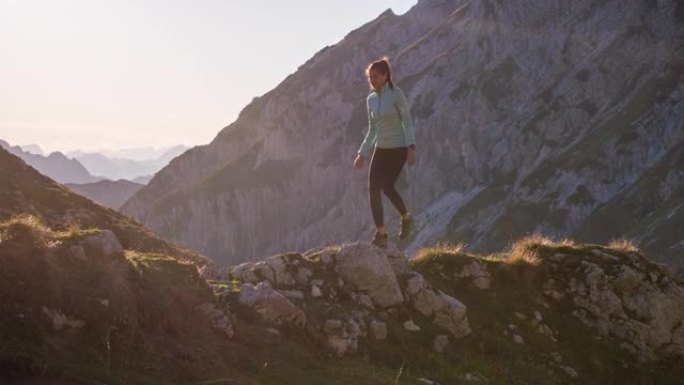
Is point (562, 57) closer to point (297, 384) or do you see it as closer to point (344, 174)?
point (344, 174)

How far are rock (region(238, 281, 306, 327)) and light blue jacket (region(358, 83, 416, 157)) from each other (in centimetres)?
415

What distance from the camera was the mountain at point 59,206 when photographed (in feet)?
71.2

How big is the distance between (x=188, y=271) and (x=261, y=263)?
249 cm

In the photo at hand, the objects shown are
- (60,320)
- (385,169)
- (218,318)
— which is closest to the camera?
(60,320)

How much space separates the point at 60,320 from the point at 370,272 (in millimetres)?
6118

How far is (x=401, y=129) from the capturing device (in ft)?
42.3

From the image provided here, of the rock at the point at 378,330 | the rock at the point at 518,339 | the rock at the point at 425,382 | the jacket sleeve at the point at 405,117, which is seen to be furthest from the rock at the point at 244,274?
the rock at the point at 518,339

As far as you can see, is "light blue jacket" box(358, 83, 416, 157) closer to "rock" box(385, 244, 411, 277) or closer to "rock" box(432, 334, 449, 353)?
"rock" box(385, 244, 411, 277)

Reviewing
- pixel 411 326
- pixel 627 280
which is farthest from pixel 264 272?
pixel 627 280

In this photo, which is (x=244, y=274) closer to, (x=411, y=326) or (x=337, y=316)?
(x=337, y=316)

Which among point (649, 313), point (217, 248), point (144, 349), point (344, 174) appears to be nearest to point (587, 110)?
point (344, 174)

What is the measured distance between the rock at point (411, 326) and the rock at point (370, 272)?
52 cm

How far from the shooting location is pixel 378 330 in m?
11.2

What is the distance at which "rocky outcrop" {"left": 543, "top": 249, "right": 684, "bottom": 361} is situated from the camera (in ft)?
44.0
